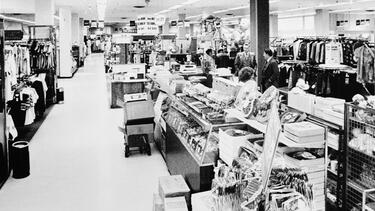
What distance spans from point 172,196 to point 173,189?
0.08m

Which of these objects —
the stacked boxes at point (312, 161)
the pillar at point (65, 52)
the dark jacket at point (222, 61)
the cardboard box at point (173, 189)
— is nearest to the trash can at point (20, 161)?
the cardboard box at point (173, 189)

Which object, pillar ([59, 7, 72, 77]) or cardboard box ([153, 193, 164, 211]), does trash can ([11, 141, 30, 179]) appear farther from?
pillar ([59, 7, 72, 77])

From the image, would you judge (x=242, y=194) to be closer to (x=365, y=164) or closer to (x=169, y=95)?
(x=365, y=164)

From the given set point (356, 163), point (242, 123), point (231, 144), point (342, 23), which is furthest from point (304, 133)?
point (342, 23)

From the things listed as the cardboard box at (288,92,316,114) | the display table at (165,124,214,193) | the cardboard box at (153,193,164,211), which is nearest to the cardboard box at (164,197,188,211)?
the cardboard box at (153,193,164,211)

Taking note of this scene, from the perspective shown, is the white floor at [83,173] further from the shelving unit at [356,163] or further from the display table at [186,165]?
the shelving unit at [356,163]

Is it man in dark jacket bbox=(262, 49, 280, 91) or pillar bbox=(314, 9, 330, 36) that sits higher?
pillar bbox=(314, 9, 330, 36)

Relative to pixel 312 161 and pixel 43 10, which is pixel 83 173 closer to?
pixel 312 161

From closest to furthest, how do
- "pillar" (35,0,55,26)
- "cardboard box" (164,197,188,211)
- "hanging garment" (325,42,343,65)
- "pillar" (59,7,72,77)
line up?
"cardboard box" (164,197,188,211) < "hanging garment" (325,42,343,65) < "pillar" (35,0,55,26) < "pillar" (59,7,72,77)

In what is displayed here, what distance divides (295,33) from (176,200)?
99.1 ft

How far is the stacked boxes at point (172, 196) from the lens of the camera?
368 cm

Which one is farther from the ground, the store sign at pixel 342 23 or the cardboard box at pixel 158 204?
the store sign at pixel 342 23

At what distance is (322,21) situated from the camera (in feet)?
86.5

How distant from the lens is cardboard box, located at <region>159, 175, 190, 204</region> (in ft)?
12.7
